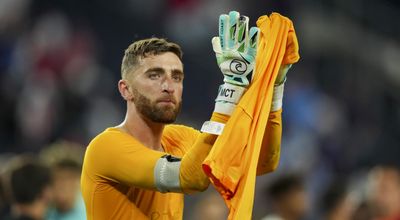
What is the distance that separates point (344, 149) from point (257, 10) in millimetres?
1839

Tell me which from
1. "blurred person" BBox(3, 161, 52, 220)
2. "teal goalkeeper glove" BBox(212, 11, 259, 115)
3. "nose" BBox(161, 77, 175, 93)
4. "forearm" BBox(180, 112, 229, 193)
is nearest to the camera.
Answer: "teal goalkeeper glove" BBox(212, 11, 259, 115)

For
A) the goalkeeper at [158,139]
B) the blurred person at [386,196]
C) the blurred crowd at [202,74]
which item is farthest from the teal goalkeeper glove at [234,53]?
the blurred crowd at [202,74]

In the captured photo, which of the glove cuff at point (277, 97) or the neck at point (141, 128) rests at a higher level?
the glove cuff at point (277, 97)

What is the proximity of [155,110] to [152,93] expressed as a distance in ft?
0.27

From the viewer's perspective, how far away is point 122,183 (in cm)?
480

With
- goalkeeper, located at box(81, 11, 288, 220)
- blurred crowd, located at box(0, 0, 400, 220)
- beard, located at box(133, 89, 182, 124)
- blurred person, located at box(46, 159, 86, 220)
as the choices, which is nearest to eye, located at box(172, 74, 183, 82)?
goalkeeper, located at box(81, 11, 288, 220)

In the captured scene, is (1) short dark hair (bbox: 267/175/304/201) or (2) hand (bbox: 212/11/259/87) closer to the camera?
(2) hand (bbox: 212/11/259/87)

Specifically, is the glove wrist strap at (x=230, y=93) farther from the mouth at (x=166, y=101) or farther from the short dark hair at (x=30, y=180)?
the short dark hair at (x=30, y=180)

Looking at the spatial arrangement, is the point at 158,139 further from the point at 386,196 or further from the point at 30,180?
the point at 386,196

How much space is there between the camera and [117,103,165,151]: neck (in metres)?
4.96

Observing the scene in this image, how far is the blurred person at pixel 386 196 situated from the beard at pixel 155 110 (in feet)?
11.5

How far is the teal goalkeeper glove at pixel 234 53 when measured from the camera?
14.3ft

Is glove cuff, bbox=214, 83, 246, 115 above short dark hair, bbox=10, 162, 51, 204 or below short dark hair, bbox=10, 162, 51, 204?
above

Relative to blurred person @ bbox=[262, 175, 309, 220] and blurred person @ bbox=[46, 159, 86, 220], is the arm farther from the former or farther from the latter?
blurred person @ bbox=[46, 159, 86, 220]
